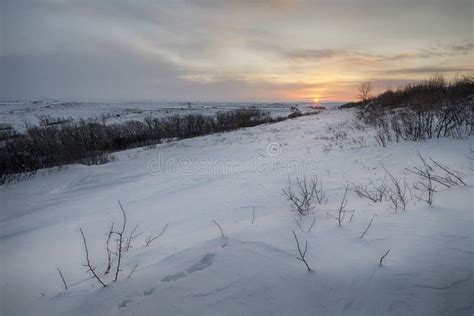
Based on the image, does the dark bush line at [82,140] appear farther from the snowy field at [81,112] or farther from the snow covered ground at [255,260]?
the snowy field at [81,112]

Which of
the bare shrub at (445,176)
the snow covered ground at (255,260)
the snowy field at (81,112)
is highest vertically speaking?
the snowy field at (81,112)

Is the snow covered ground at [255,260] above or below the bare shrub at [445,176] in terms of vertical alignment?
below

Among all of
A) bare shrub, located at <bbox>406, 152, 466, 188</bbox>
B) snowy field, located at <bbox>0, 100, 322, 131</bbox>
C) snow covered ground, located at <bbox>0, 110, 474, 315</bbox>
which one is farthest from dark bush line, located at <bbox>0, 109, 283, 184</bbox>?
bare shrub, located at <bbox>406, 152, 466, 188</bbox>

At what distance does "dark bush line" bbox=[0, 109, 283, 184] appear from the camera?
44.2ft

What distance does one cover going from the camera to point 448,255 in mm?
2129

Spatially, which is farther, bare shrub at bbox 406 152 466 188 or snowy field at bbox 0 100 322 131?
snowy field at bbox 0 100 322 131

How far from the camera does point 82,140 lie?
2142 cm

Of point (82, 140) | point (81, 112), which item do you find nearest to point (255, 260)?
point (82, 140)

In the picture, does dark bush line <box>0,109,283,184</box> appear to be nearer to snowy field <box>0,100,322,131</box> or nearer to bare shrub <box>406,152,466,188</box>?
snowy field <box>0,100,322,131</box>

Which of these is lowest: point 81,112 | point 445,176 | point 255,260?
point 255,260

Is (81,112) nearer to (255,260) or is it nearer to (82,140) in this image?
(82,140)

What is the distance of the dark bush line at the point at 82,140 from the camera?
1347cm

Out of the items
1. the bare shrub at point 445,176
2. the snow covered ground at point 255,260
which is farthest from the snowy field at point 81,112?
the bare shrub at point 445,176

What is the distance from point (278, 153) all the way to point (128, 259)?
28.3 ft
